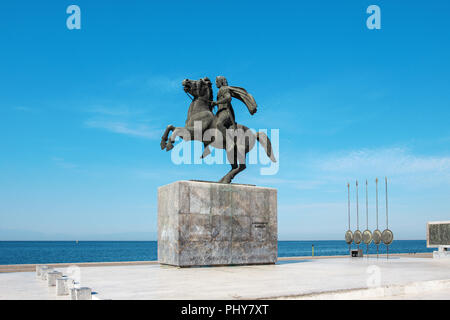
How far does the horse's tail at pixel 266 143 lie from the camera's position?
14.2 meters

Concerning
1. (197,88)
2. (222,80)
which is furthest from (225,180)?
(222,80)

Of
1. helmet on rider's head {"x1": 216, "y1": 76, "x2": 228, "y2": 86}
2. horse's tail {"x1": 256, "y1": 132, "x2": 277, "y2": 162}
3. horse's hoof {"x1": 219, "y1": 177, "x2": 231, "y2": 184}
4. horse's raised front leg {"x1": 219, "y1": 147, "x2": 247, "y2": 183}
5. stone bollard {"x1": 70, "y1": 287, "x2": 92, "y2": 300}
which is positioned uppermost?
helmet on rider's head {"x1": 216, "y1": 76, "x2": 228, "y2": 86}

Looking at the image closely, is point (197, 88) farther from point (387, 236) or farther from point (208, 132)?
point (387, 236)

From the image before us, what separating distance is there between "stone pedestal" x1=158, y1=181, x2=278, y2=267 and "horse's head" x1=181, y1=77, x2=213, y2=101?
109 inches

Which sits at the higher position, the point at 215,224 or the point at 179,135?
the point at 179,135

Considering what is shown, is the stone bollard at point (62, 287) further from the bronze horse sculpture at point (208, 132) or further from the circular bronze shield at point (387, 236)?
the circular bronze shield at point (387, 236)

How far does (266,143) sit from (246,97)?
64.4 inches

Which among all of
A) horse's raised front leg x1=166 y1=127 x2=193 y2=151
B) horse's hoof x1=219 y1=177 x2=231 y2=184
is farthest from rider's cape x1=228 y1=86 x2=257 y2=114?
horse's hoof x1=219 y1=177 x2=231 y2=184

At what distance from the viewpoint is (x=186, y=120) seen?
13406mm

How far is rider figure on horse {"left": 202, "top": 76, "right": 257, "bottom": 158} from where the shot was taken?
13352 millimetres

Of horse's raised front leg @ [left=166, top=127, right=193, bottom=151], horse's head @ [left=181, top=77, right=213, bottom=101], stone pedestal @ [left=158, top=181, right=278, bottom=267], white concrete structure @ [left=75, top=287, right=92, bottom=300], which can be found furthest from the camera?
horse's head @ [left=181, top=77, right=213, bottom=101]

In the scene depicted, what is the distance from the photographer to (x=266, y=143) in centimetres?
1428

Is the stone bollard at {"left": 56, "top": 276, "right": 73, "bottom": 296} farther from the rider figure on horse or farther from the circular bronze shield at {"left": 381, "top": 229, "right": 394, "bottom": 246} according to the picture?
the circular bronze shield at {"left": 381, "top": 229, "right": 394, "bottom": 246}
